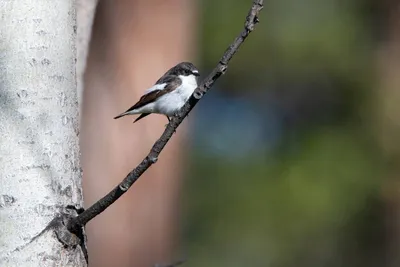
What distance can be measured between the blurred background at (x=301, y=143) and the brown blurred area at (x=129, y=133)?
5676 mm

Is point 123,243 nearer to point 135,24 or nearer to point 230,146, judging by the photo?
point 135,24

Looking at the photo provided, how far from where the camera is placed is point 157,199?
4312 millimetres

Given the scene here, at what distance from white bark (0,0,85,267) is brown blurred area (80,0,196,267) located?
8.26 feet

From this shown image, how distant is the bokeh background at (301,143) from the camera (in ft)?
34.4

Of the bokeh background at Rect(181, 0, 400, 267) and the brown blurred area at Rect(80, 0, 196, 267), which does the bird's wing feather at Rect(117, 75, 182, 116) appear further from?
the bokeh background at Rect(181, 0, 400, 267)

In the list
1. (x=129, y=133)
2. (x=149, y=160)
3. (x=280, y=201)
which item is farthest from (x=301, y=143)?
(x=149, y=160)

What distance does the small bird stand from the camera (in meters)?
2.71

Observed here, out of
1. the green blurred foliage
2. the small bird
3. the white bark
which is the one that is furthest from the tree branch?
the green blurred foliage

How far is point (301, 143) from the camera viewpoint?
11461 millimetres

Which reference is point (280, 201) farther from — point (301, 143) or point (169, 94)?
point (169, 94)


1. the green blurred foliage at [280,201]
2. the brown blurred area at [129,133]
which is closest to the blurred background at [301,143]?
the green blurred foliage at [280,201]

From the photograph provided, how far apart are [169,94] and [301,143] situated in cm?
882

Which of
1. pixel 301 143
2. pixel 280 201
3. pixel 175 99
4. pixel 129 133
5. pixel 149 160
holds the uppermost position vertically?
pixel 149 160

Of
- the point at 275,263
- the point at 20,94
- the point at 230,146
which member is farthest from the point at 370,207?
the point at 20,94
